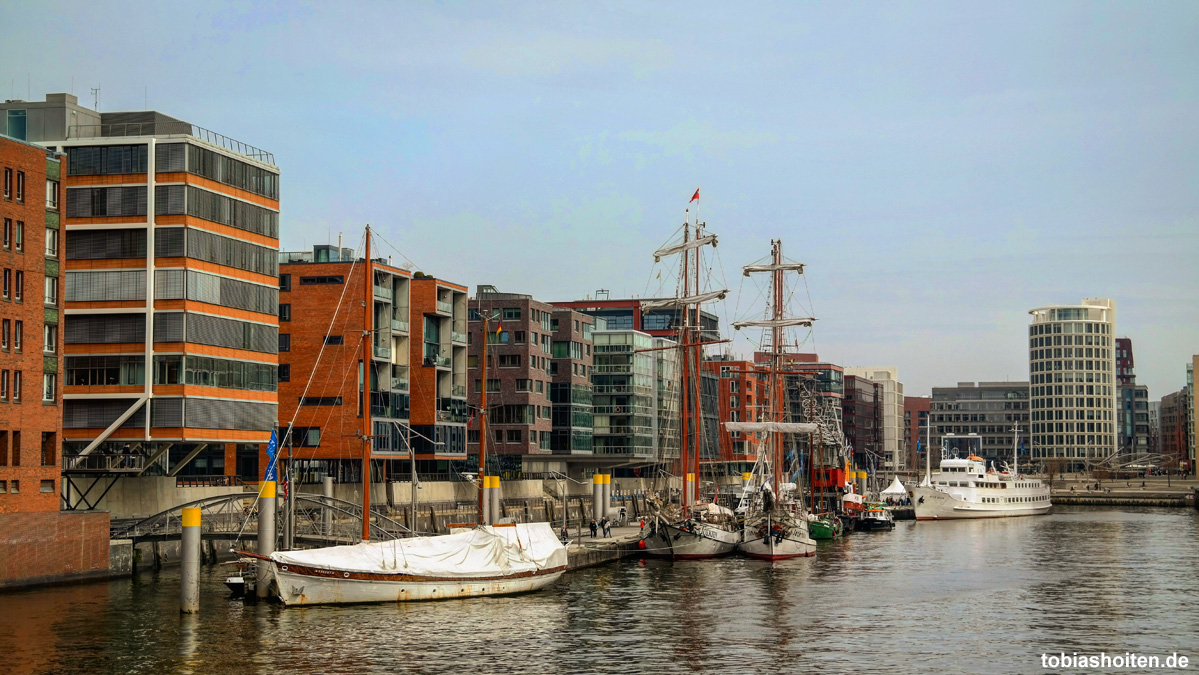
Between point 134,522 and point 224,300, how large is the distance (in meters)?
18.5

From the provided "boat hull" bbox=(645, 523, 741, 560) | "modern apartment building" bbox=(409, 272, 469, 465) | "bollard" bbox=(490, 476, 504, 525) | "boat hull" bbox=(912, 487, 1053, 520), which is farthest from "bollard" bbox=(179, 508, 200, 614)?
"boat hull" bbox=(912, 487, 1053, 520)

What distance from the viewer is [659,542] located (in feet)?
340

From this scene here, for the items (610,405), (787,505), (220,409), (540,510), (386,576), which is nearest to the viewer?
(386,576)

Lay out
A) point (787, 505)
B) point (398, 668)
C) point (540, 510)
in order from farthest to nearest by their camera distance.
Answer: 1. point (540, 510)
2. point (787, 505)
3. point (398, 668)

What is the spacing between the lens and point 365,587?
70.0 m

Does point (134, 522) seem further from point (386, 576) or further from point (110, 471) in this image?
point (386, 576)

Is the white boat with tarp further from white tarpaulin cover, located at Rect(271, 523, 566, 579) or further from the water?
the water

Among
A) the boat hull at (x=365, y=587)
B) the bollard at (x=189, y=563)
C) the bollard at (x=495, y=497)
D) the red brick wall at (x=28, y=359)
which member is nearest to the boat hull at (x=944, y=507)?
the bollard at (x=495, y=497)

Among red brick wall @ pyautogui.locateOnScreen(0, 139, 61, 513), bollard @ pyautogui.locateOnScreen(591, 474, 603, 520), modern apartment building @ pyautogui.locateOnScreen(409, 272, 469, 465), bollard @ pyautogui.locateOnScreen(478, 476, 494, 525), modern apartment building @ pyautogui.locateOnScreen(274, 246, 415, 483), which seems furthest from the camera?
modern apartment building @ pyautogui.locateOnScreen(409, 272, 469, 465)

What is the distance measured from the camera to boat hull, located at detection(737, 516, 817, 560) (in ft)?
347

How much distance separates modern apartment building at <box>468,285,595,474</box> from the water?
188 feet

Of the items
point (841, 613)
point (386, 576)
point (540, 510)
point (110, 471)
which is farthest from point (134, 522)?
point (540, 510)

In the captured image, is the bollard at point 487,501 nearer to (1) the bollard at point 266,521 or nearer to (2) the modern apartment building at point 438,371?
(1) the bollard at point 266,521

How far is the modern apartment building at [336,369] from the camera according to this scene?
→ 12419cm
